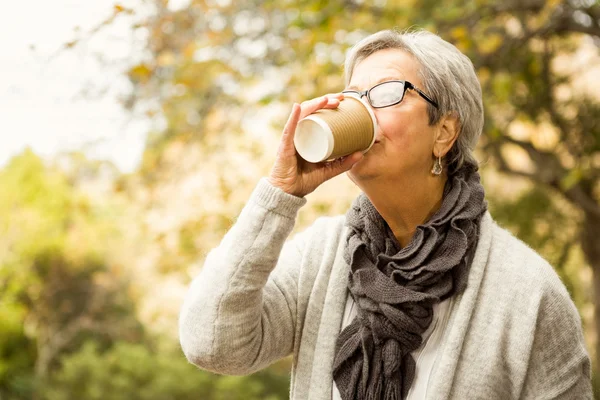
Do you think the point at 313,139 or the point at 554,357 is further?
the point at 554,357

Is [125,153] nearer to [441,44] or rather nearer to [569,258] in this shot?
[441,44]

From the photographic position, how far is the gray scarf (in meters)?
1.42

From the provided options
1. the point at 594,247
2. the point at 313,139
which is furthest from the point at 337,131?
the point at 594,247

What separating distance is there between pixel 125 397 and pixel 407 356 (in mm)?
4712

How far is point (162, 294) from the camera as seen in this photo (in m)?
7.09

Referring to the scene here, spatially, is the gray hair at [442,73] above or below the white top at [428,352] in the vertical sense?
above

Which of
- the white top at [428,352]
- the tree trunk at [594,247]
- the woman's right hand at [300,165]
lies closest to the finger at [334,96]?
the woman's right hand at [300,165]

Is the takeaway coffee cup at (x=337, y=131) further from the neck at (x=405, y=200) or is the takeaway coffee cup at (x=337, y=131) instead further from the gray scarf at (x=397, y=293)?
the gray scarf at (x=397, y=293)

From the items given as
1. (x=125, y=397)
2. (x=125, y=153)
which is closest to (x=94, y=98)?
(x=125, y=153)

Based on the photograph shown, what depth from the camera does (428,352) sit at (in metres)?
1.45

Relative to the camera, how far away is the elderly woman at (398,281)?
53.6 inches

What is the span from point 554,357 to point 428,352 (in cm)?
27

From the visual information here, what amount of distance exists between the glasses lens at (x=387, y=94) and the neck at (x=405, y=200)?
18 centimetres

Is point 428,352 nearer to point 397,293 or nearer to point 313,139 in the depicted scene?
point 397,293
